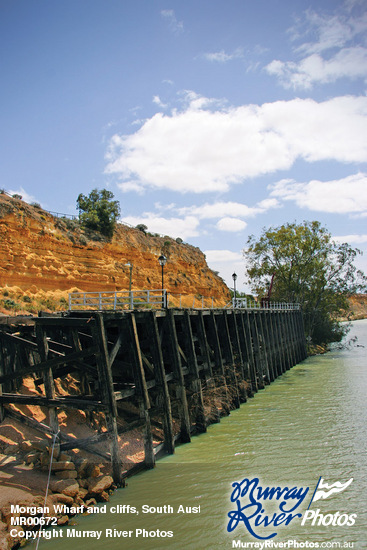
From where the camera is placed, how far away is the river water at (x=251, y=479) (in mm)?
7750

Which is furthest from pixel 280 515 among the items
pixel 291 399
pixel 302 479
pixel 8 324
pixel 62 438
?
pixel 291 399

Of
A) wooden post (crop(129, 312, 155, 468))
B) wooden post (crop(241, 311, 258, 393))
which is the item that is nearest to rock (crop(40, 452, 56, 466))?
wooden post (crop(129, 312, 155, 468))

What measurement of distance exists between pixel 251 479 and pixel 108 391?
441 centimetres

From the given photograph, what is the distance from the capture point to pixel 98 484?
8938 mm

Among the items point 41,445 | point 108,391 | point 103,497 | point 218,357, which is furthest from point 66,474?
point 218,357

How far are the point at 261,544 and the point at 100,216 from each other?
37.8m

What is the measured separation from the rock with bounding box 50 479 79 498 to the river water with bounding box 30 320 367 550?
0.57 m

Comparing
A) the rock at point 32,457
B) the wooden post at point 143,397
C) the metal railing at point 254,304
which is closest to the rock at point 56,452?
the rock at point 32,457

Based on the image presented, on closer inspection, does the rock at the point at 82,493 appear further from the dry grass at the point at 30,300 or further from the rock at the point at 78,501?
the dry grass at the point at 30,300

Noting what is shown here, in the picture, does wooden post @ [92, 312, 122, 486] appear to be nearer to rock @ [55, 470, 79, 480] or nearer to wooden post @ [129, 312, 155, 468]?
rock @ [55, 470, 79, 480]

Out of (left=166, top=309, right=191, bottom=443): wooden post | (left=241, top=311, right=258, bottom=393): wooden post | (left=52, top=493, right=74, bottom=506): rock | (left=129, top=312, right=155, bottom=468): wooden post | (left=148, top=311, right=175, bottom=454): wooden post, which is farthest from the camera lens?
(left=241, top=311, right=258, bottom=393): wooden post

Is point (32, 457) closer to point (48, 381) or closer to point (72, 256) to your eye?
point (48, 381)

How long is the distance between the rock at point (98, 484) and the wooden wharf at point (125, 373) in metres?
0.40

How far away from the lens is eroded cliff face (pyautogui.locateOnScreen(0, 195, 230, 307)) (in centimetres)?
2886
